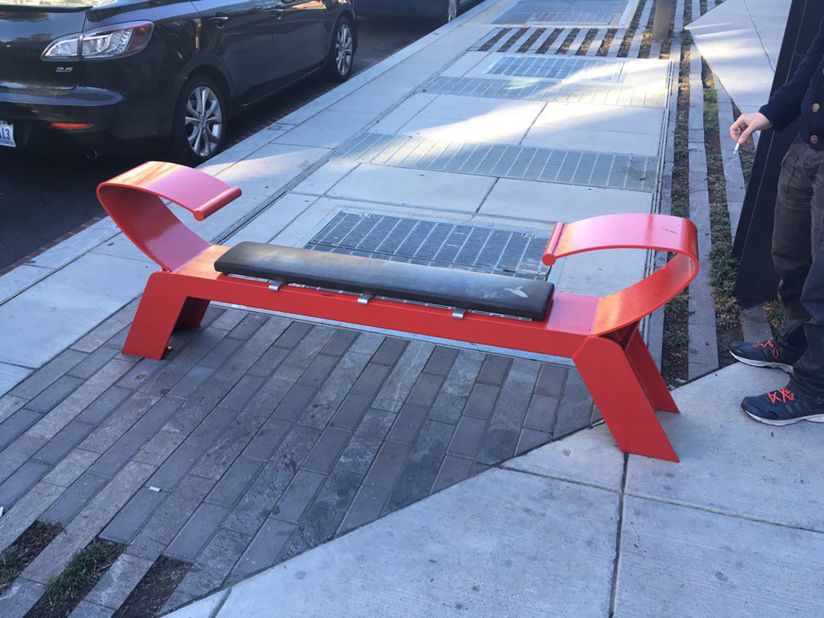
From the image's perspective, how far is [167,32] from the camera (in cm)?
572

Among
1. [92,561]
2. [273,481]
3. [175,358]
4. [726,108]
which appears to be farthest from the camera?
[726,108]

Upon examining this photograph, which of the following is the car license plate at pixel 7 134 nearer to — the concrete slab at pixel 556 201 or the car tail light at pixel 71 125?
the car tail light at pixel 71 125

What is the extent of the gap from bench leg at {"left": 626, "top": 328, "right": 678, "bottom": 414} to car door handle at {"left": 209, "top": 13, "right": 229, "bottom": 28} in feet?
15.6

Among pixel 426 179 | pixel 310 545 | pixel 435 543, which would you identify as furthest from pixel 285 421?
pixel 426 179

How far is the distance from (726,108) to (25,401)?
6.81 m

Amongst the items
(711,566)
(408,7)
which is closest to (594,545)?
(711,566)

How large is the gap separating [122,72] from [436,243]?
8.91 feet

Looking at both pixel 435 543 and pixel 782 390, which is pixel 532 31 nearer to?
pixel 782 390

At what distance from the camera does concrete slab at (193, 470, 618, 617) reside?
8.13 ft

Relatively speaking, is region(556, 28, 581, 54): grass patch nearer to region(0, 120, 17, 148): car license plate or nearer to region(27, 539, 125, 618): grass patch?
region(0, 120, 17, 148): car license plate

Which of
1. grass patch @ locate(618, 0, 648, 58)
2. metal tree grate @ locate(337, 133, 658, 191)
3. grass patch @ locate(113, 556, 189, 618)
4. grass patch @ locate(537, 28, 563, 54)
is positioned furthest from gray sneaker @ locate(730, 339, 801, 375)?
grass patch @ locate(537, 28, 563, 54)

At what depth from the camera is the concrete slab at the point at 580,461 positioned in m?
2.98

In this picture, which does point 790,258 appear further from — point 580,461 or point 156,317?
point 156,317

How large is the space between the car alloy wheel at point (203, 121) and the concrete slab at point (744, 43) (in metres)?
5.09
